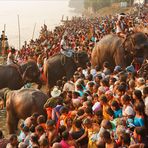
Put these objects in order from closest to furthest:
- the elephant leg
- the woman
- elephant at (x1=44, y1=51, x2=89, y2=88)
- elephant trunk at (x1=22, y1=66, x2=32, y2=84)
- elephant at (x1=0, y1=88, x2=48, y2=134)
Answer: the woman → elephant at (x1=0, y1=88, x2=48, y2=134) → the elephant leg → elephant trunk at (x1=22, y1=66, x2=32, y2=84) → elephant at (x1=44, y1=51, x2=89, y2=88)

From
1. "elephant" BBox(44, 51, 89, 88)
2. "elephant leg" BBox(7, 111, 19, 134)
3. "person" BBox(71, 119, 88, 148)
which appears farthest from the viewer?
"elephant" BBox(44, 51, 89, 88)

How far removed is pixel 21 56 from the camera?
2528 cm

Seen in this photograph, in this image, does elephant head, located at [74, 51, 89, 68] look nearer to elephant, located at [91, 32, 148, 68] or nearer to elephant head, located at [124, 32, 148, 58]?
elephant, located at [91, 32, 148, 68]

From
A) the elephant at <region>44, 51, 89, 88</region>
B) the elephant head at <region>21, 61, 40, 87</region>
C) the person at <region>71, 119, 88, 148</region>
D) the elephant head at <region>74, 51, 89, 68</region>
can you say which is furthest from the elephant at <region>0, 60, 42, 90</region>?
the person at <region>71, 119, 88, 148</region>

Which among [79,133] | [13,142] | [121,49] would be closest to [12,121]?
[13,142]

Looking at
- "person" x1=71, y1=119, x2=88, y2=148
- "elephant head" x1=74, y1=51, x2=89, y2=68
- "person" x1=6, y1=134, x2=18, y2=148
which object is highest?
"elephant head" x1=74, y1=51, x2=89, y2=68

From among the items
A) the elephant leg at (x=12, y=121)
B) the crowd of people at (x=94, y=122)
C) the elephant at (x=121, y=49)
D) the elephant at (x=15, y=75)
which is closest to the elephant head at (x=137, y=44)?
the elephant at (x=121, y=49)

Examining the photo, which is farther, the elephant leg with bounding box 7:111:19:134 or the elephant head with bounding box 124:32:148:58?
the elephant head with bounding box 124:32:148:58

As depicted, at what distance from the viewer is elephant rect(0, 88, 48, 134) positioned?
10719 millimetres

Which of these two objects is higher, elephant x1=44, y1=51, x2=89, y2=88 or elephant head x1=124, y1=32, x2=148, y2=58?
elephant head x1=124, y1=32, x2=148, y2=58

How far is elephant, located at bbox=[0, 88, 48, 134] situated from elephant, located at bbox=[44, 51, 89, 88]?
14.9 ft

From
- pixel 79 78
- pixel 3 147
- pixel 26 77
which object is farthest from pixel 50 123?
pixel 26 77

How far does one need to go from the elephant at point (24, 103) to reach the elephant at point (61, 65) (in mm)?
4556

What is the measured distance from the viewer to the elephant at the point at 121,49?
1448 cm
